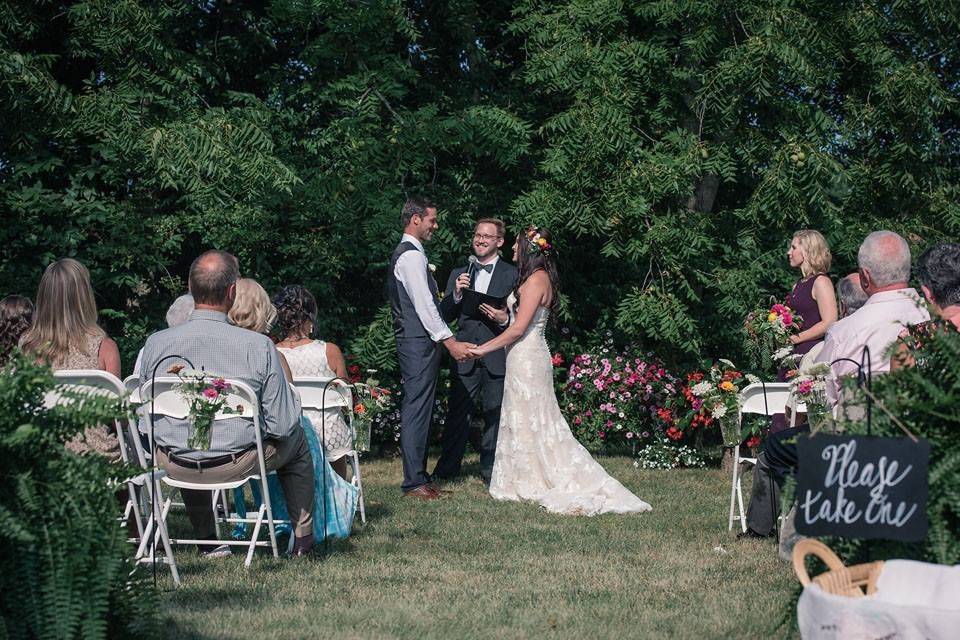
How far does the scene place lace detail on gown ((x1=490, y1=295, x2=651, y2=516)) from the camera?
8164 mm

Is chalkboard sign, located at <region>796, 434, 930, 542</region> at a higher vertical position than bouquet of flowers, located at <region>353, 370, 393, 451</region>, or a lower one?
lower

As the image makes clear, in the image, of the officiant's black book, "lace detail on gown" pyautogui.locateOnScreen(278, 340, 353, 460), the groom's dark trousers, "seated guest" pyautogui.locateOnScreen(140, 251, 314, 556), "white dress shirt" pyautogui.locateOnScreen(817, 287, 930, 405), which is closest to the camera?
"white dress shirt" pyautogui.locateOnScreen(817, 287, 930, 405)

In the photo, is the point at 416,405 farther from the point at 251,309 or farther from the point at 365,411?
the point at 251,309

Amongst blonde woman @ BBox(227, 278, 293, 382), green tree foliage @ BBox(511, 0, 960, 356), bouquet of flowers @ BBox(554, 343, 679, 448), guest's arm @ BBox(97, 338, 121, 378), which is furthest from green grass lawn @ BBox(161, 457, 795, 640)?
bouquet of flowers @ BBox(554, 343, 679, 448)

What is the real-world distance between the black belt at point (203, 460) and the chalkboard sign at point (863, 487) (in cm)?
327

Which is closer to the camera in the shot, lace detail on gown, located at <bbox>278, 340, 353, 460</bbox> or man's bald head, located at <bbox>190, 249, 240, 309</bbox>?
man's bald head, located at <bbox>190, 249, 240, 309</bbox>

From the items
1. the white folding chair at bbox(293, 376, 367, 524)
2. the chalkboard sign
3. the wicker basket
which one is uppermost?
the white folding chair at bbox(293, 376, 367, 524)

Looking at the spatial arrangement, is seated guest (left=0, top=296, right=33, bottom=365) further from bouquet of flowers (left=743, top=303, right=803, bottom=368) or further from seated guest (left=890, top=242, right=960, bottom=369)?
seated guest (left=890, top=242, right=960, bottom=369)

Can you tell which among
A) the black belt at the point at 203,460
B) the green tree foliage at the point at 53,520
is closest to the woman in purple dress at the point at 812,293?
the black belt at the point at 203,460

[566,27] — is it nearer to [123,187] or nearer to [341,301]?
[341,301]

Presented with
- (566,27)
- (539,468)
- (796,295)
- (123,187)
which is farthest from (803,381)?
(123,187)

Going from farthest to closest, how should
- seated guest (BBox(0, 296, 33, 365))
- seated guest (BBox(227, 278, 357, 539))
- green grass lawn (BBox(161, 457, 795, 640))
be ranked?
seated guest (BBox(227, 278, 357, 539))
seated guest (BBox(0, 296, 33, 365))
green grass lawn (BBox(161, 457, 795, 640))

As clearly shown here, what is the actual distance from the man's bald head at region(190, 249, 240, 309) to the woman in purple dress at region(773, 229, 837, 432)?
152 inches

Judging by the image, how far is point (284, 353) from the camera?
23.3ft
